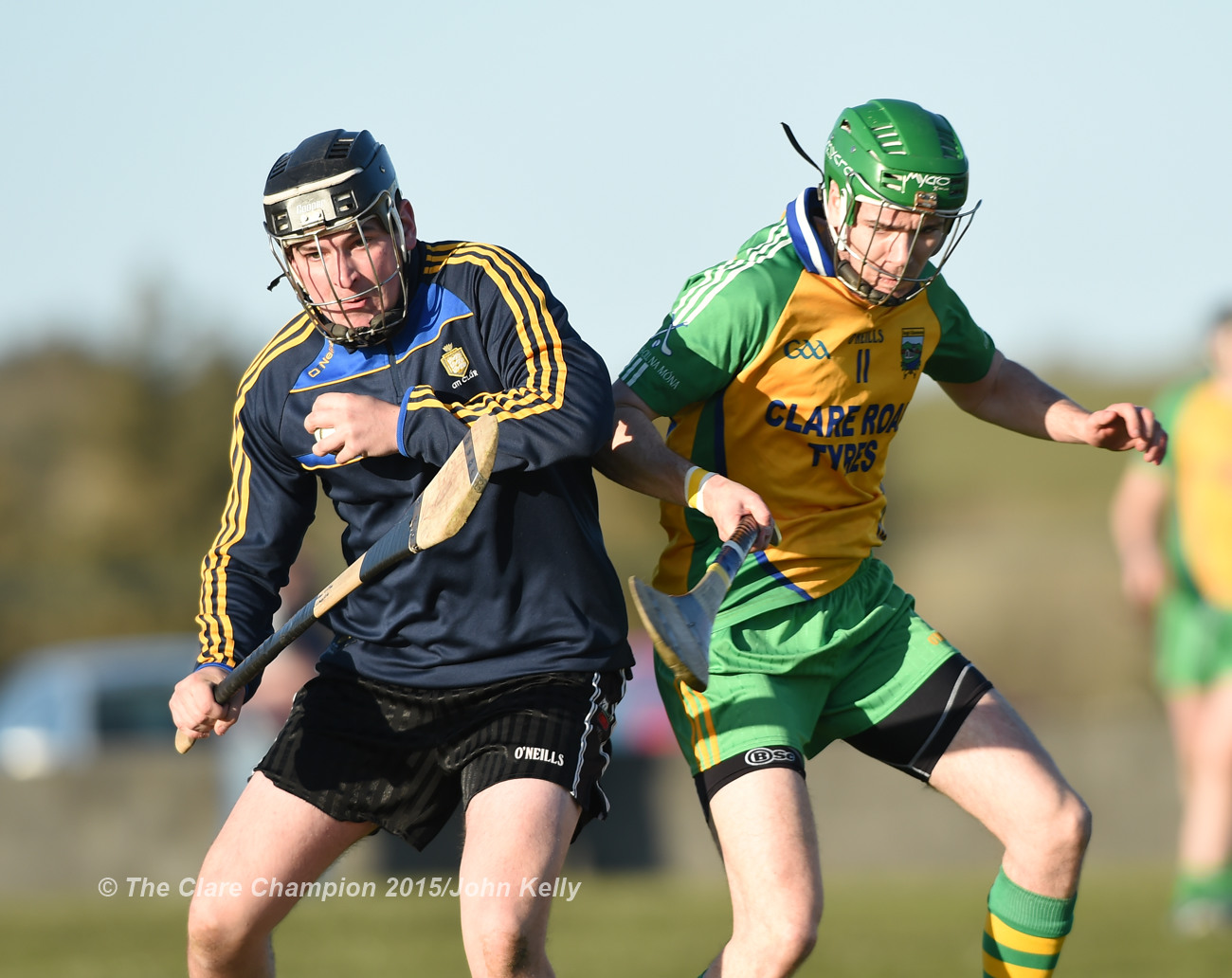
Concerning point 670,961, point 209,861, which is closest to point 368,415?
point 209,861

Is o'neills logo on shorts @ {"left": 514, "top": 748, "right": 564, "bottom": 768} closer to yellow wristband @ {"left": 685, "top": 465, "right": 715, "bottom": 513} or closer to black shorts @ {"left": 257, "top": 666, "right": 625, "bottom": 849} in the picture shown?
black shorts @ {"left": 257, "top": 666, "right": 625, "bottom": 849}

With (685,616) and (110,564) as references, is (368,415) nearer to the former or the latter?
(685,616)

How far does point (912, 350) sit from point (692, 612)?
1.14 meters

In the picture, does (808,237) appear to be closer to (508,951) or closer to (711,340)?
(711,340)

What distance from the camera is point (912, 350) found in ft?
14.4

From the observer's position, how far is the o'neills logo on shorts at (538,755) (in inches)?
149

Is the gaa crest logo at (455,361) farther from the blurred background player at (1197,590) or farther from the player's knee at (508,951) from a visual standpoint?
the blurred background player at (1197,590)

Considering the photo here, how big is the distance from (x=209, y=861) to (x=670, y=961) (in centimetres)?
363

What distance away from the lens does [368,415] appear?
12.5 ft

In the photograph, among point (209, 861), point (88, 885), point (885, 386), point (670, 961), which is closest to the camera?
point (209, 861)

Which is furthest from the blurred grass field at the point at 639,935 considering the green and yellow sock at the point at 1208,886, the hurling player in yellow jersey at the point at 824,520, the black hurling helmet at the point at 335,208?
the black hurling helmet at the point at 335,208

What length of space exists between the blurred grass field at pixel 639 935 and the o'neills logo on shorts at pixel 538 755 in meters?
3.39

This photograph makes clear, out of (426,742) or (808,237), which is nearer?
(426,742)

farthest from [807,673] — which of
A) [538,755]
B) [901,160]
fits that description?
[901,160]
